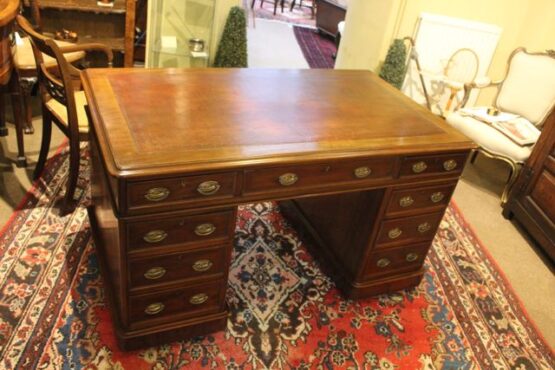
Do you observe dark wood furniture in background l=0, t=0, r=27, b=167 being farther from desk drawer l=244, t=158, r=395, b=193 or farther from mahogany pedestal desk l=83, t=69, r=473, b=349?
desk drawer l=244, t=158, r=395, b=193

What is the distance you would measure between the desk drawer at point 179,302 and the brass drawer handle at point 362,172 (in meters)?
0.64

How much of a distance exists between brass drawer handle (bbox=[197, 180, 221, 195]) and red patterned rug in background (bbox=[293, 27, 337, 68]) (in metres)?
4.40

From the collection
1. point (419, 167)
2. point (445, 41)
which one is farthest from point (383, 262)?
point (445, 41)

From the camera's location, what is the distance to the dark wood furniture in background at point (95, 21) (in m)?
3.29

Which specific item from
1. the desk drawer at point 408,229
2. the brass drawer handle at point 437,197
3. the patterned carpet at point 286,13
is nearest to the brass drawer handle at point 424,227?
the desk drawer at point 408,229

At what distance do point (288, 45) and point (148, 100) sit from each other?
16.0 feet

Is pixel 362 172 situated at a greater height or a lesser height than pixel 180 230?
greater

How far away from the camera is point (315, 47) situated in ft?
21.0

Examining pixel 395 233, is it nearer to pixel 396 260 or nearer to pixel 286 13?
pixel 396 260

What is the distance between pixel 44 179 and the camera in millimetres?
2615

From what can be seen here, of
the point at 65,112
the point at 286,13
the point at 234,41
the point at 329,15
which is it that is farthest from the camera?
the point at 286,13

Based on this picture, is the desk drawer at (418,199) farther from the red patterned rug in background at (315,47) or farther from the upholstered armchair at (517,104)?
the red patterned rug in background at (315,47)

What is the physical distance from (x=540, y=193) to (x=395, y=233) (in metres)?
1.31

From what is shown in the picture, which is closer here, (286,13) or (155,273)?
(155,273)
